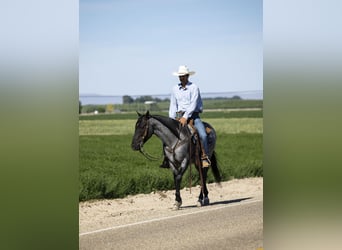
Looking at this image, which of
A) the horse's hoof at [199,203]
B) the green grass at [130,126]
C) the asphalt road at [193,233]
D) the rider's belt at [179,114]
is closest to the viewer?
the asphalt road at [193,233]

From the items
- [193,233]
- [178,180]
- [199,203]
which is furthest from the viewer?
[199,203]

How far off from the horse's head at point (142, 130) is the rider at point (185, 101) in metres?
0.33

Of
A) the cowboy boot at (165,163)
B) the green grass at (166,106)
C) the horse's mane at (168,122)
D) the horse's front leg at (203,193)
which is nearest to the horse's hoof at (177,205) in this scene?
the horse's front leg at (203,193)

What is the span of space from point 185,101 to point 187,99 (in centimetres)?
4

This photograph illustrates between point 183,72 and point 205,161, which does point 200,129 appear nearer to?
point 205,161

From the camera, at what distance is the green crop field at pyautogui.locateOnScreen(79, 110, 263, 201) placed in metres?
7.31

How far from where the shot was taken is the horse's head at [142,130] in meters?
7.23

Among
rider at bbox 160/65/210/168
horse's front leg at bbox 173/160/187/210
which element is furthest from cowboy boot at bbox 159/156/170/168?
rider at bbox 160/65/210/168

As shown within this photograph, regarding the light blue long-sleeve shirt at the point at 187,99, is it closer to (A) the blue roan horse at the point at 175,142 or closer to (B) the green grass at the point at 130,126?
(A) the blue roan horse at the point at 175,142

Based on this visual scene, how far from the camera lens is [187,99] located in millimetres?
7145

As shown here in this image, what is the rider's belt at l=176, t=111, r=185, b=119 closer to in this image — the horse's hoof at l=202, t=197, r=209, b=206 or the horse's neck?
the horse's neck

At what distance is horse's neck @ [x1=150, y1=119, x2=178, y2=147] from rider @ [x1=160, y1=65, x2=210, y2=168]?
7.2 inches

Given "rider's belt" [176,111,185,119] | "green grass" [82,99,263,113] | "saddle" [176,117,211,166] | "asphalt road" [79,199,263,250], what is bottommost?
"asphalt road" [79,199,263,250]

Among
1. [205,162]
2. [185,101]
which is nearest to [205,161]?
[205,162]
